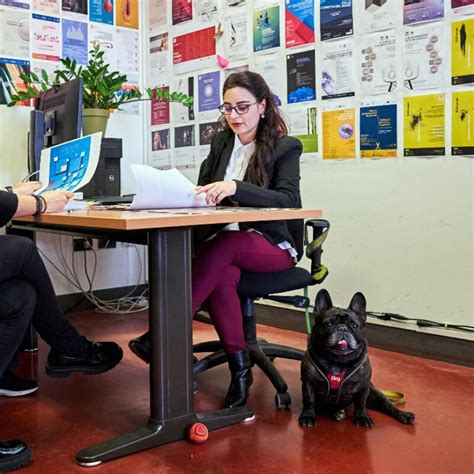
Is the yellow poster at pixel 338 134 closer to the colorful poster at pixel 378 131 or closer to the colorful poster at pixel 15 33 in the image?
the colorful poster at pixel 378 131

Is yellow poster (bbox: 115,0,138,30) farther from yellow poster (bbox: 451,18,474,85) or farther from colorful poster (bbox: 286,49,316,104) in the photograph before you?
yellow poster (bbox: 451,18,474,85)

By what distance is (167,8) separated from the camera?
3.58 m

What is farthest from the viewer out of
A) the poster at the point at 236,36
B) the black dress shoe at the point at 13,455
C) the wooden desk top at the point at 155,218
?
the poster at the point at 236,36

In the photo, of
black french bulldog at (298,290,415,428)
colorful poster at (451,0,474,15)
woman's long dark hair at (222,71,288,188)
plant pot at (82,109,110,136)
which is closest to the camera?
black french bulldog at (298,290,415,428)

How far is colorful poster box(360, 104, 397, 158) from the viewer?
8.31 ft

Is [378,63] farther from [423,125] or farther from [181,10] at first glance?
[181,10]

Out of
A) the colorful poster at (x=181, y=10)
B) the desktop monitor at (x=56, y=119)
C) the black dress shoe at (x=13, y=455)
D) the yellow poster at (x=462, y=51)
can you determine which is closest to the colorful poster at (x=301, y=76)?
the yellow poster at (x=462, y=51)

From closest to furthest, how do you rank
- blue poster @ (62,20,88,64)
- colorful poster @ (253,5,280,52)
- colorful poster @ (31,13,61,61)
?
1. colorful poster @ (253,5,280,52)
2. colorful poster @ (31,13,61,61)
3. blue poster @ (62,20,88,64)

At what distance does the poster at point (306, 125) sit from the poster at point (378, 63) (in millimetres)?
296

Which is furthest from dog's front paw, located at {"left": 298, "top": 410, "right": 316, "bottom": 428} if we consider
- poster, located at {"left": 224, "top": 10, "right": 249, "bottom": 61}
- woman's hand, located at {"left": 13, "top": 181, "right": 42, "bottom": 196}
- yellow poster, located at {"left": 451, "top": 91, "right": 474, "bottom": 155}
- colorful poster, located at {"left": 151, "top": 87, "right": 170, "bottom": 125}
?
colorful poster, located at {"left": 151, "top": 87, "right": 170, "bottom": 125}

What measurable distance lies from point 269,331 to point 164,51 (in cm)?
180

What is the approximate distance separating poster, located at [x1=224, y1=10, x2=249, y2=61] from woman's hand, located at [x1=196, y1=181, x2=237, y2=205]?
1614 millimetres

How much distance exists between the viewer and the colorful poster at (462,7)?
2.25m

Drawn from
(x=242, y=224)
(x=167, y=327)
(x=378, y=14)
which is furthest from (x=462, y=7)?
(x=167, y=327)
